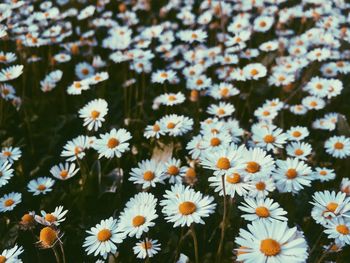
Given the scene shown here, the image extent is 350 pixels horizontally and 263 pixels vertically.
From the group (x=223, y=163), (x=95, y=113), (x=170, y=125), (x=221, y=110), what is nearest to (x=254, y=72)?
(x=221, y=110)

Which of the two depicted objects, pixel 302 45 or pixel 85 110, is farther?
pixel 302 45

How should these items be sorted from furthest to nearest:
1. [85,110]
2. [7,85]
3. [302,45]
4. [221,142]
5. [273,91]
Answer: [302,45]
[273,91]
[7,85]
[85,110]
[221,142]

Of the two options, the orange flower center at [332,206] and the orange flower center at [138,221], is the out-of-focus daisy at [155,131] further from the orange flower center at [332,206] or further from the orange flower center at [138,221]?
the orange flower center at [332,206]

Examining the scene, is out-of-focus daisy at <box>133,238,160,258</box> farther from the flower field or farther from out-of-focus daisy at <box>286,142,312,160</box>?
out-of-focus daisy at <box>286,142,312,160</box>

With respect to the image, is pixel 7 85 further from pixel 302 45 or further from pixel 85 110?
pixel 302 45

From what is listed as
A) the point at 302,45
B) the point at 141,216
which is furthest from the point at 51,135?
the point at 302,45
